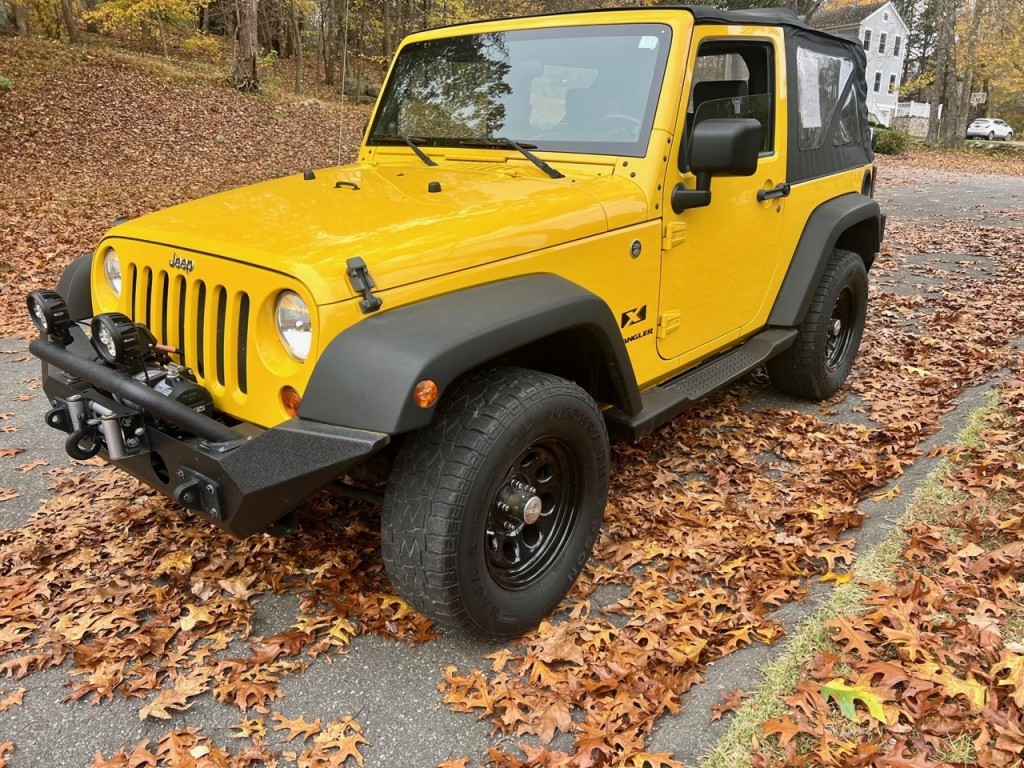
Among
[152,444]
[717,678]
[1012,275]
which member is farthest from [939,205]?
[152,444]

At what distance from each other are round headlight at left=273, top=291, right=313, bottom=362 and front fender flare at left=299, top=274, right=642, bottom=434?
0.13 meters

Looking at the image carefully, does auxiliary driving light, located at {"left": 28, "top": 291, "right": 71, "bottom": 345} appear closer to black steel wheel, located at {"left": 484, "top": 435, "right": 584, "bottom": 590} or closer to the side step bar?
black steel wheel, located at {"left": 484, "top": 435, "right": 584, "bottom": 590}

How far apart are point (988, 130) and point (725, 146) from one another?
4318 cm

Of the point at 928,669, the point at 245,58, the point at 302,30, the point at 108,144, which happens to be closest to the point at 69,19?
the point at 245,58

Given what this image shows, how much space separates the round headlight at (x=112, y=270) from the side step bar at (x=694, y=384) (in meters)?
1.99

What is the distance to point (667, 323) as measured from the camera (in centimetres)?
341

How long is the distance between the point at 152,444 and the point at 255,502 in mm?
537

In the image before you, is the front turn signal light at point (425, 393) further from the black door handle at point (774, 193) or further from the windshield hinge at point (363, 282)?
the black door handle at point (774, 193)

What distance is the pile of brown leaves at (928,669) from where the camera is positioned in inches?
85.0

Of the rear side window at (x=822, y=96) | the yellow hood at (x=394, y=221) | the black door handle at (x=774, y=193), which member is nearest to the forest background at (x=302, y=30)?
the rear side window at (x=822, y=96)

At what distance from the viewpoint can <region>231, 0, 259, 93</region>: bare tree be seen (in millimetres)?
17766

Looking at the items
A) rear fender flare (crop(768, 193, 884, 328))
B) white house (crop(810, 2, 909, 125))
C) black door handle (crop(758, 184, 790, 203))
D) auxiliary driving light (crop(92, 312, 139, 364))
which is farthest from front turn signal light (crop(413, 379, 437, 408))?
white house (crop(810, 2, 909, 125))

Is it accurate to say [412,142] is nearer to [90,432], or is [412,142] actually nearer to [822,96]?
[90,432]

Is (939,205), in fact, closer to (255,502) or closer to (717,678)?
(717,678)
